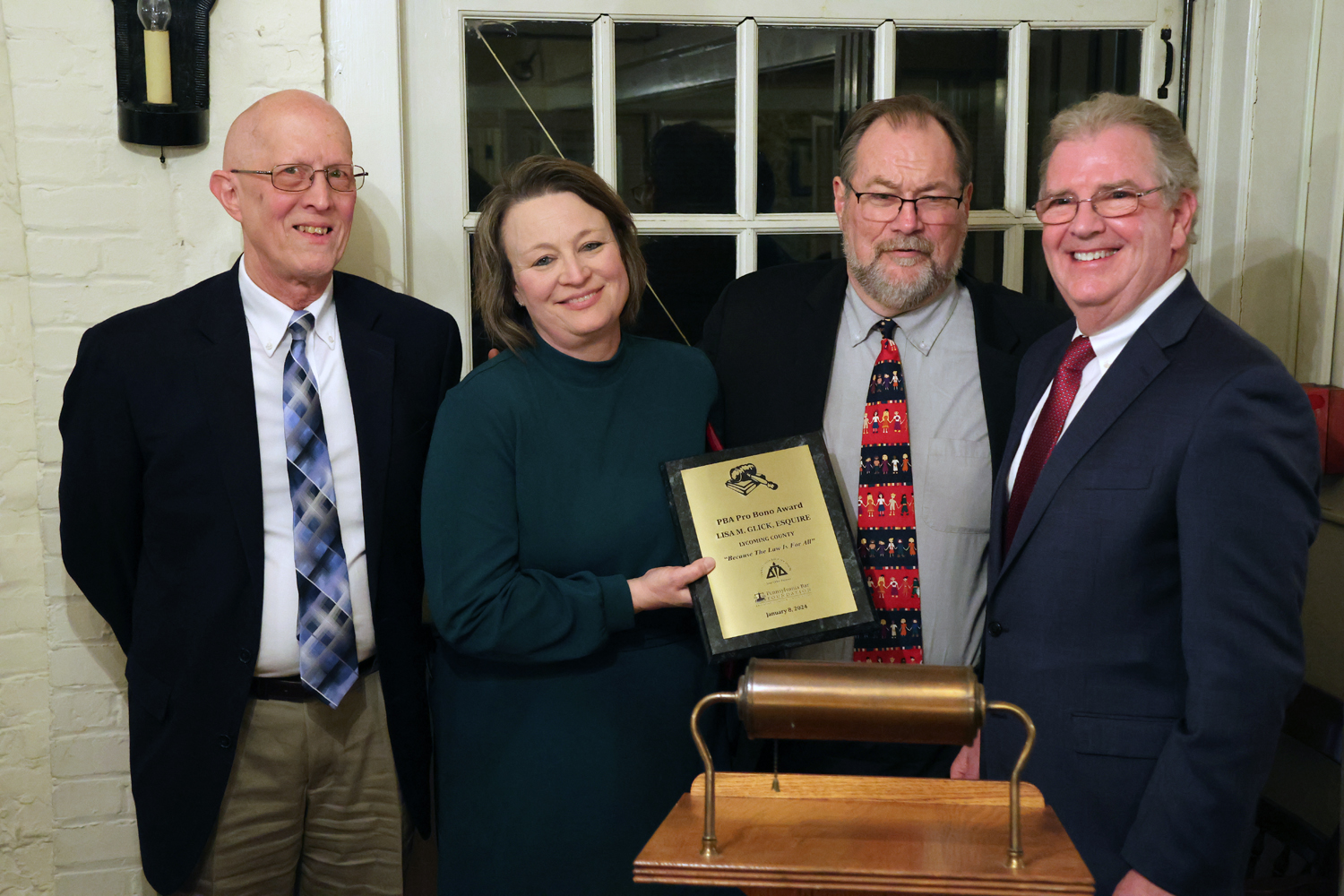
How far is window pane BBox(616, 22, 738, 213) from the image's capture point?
2.47m

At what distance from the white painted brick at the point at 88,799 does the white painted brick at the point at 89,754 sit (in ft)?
0.07

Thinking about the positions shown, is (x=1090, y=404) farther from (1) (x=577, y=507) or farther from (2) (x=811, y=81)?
(2) (x=811, y=81)

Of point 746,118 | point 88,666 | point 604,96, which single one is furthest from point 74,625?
point 746,118

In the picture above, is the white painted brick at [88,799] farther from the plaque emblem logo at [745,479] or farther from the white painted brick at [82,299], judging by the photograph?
the plaque emblem logo at [745,479]

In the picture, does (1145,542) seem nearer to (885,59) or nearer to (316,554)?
(316,554)

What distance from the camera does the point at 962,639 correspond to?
191cm

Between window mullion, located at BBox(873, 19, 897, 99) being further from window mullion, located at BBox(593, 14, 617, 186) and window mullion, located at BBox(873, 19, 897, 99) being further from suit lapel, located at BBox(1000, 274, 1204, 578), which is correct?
suit lapel, located at BBox(1000, 274, 1204, 578)

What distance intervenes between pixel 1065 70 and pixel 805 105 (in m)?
0.67

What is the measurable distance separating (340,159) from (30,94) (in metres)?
0.68

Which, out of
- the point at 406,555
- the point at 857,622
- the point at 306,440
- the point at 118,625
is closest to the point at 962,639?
the point at 857,622

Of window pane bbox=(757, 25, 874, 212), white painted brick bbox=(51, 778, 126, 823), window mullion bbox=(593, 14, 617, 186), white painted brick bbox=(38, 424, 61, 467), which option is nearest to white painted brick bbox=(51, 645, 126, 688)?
white painted brick bbox=(51, 778, 126, 823)

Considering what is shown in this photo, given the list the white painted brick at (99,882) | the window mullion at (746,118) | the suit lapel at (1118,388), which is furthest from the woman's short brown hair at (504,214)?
the white painted brick at (99,882)

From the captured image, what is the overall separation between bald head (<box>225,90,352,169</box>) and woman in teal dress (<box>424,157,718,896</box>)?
350 millimetres

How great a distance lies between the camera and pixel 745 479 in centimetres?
174
